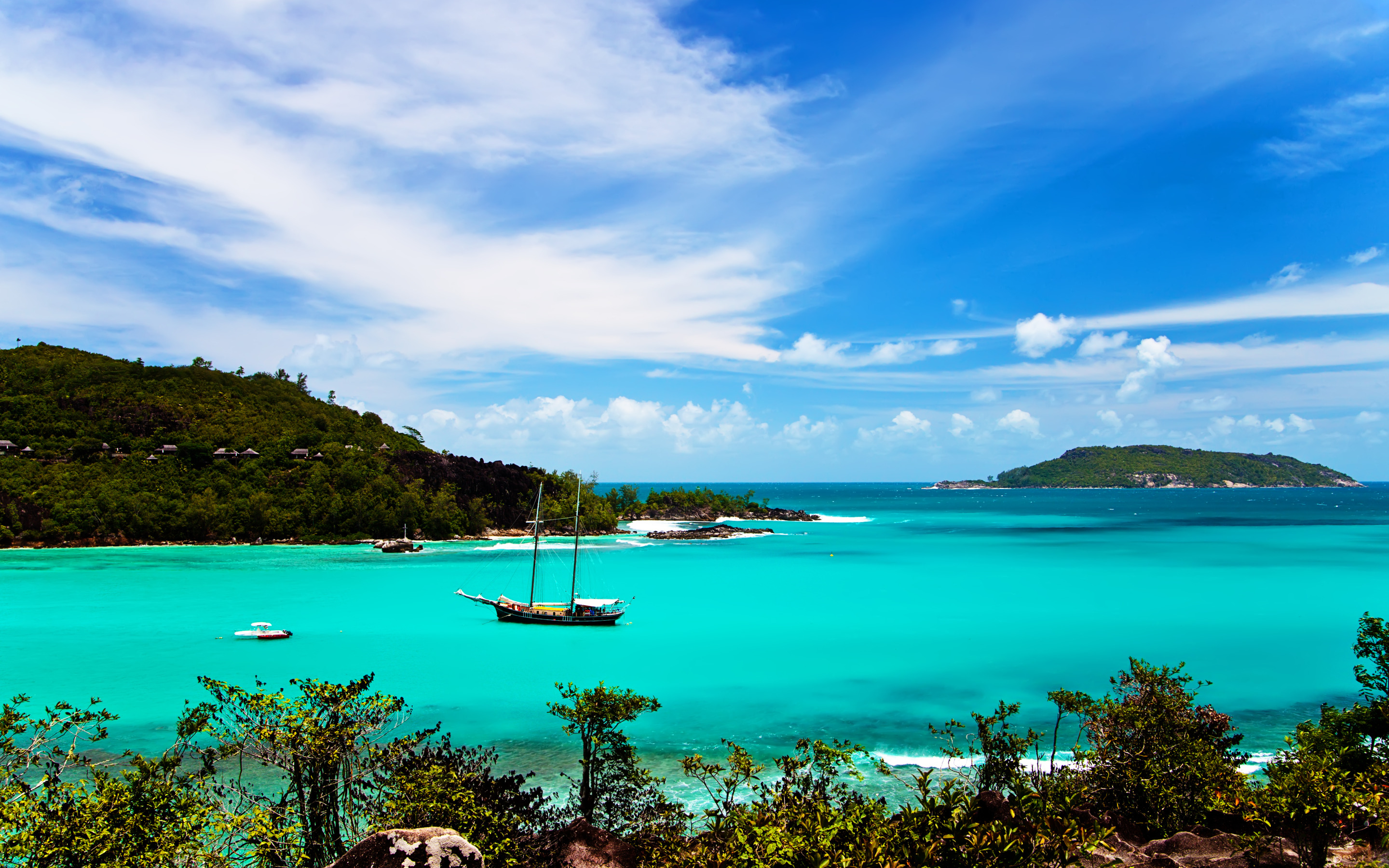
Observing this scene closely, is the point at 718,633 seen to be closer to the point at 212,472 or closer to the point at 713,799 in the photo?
the point at 713,799

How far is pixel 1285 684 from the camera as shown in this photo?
23.4 metres

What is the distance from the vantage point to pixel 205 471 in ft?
244

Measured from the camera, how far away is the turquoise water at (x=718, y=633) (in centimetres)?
2067

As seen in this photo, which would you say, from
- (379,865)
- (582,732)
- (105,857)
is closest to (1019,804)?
(582,732)

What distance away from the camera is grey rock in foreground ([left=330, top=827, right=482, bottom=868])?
20.1 ft

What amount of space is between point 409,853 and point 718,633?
27.0 metres

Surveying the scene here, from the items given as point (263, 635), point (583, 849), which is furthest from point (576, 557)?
point (583, 849)

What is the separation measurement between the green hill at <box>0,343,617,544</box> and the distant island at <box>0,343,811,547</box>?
159 mm

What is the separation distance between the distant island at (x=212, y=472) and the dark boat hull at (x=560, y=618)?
148ft

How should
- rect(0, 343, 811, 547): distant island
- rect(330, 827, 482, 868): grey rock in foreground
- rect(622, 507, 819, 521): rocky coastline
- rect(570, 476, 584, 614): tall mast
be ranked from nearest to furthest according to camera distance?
rect(330, 827, 482, 868): grey rock in foreground < rect(570, 476, 584, 614): tall mast < rect(0, 343, 811, 547): distant island < rect(622, 507, 819, 521): rocky coastline

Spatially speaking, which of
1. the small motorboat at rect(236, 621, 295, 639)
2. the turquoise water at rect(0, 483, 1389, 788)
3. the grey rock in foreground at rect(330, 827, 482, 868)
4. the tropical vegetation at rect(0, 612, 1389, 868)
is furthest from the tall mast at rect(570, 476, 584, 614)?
the grey rock in foreground at rect(330, 827, 482, 868)

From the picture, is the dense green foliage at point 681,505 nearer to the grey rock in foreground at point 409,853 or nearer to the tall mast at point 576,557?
the tall mast at point 576,557

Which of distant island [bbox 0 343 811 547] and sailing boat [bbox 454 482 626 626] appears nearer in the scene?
sailing boat [bbox 454 482 626 626]

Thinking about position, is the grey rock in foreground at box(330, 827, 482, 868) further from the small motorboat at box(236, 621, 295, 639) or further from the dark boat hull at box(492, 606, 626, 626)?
the dark boat hull at box(492, 606, 626, 626)
